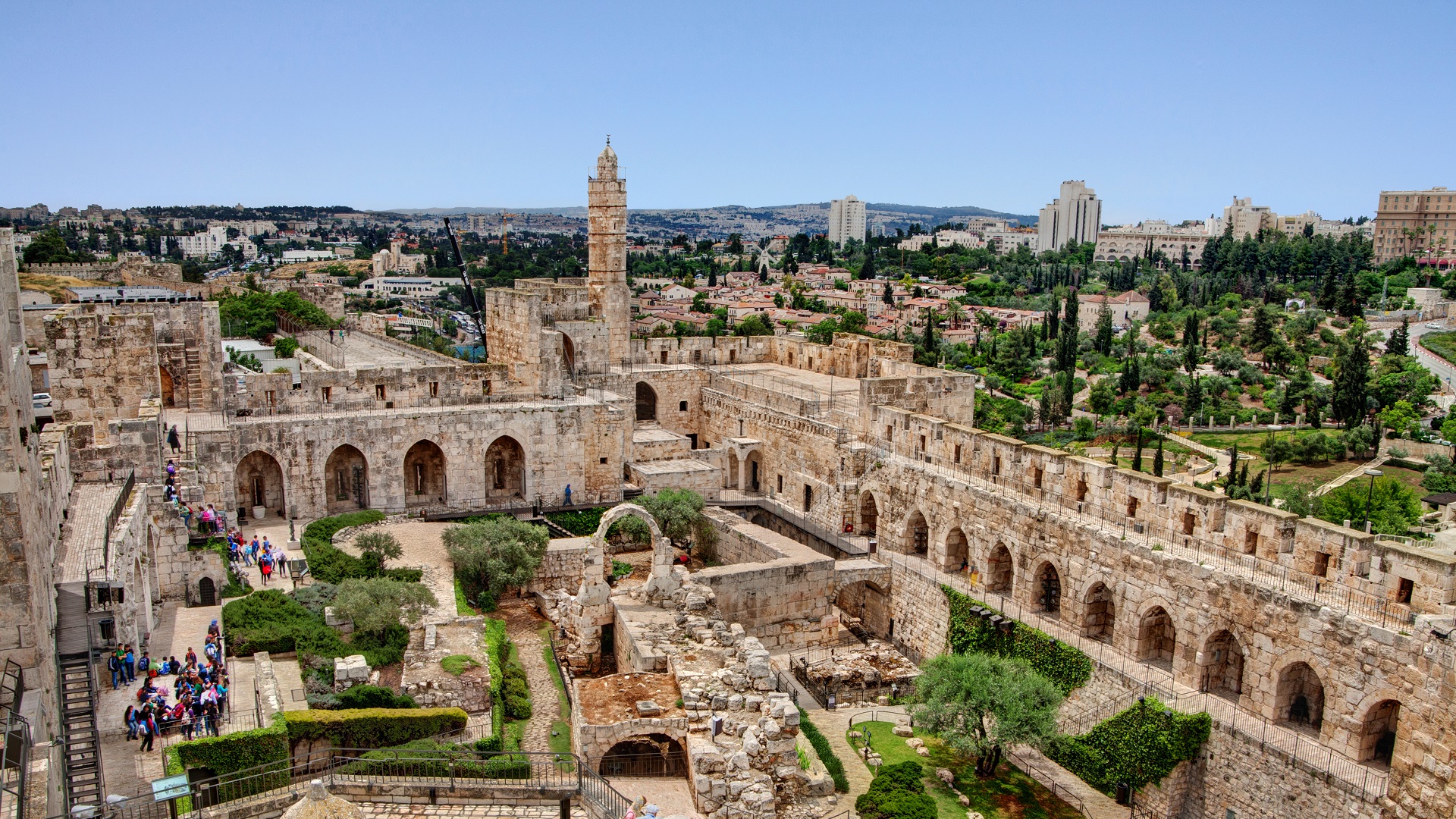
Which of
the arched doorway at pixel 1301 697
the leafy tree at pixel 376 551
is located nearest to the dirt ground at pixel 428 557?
the leafy tree at pixel 376 551

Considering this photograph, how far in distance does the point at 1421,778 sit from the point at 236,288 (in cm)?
7102

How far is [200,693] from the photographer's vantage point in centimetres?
1561

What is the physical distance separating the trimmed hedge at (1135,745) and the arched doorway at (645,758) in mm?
7204

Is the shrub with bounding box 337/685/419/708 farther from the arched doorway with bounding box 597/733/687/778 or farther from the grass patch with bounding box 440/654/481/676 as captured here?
the arched doorway with bounding box 597/733/687/778

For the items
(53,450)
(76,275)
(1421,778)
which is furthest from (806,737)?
(76,275)

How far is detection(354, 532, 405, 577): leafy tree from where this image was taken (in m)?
23.1

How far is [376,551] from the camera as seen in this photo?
23.8 m

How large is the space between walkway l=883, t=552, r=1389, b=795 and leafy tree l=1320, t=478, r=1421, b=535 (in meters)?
22.2

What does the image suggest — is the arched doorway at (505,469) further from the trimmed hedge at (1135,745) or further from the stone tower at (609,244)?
the trimmed hedge at (1135,745)

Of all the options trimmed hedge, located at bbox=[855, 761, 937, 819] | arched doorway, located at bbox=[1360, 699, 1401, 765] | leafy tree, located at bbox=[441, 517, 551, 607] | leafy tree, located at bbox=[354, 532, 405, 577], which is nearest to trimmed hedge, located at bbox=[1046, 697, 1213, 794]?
arched doorway, located at bbox=[1360, 699, 1401, 765]

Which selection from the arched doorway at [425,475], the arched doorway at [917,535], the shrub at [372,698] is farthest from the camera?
the arched doorway at [425,475]

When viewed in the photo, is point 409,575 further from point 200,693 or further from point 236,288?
point 236,288

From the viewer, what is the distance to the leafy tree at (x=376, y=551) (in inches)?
909

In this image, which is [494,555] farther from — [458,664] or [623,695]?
[623,695]
